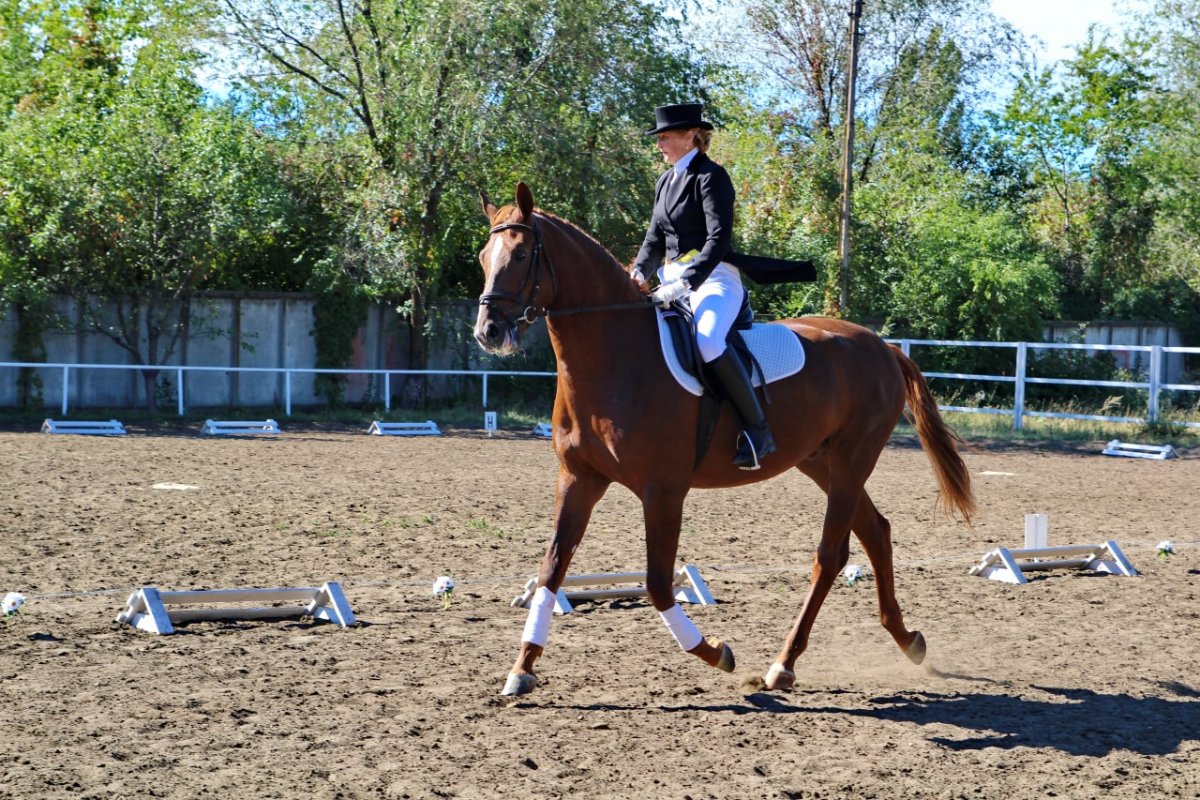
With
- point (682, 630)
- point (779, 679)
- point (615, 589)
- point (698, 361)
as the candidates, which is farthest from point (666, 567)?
point (615, 589)

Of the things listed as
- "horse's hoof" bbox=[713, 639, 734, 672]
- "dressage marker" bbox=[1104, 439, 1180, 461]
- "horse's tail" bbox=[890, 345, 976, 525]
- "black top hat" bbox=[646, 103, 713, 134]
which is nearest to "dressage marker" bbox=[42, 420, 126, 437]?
"horse's tail" bbox=[890, 345, 976, 525]

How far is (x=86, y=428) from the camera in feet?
66.0

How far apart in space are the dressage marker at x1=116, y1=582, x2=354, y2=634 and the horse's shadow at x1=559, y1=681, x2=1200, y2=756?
2367 millimetres

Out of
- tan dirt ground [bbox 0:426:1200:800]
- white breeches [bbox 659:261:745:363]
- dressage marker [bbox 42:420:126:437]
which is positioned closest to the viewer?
tan dirt ground [bbox 0:426:1200:800]

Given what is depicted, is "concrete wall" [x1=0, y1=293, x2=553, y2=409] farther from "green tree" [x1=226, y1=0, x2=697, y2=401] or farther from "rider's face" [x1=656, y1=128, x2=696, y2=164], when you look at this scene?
"rider's face" [x1=656, y1=128, x2=696, y2=164]

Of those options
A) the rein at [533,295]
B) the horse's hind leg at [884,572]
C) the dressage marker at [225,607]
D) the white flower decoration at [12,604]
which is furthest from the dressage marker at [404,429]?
the rein at [533,295]

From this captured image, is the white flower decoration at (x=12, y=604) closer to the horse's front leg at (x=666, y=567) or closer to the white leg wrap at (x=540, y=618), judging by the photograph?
the white leg wrap at (x=540, y=618)

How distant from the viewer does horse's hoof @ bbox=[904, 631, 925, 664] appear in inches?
272

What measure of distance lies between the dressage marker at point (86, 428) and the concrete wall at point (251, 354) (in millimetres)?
2960

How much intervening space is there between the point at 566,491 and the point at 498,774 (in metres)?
1.80

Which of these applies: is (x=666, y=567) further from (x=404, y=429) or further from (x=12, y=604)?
(x=404, y=429)

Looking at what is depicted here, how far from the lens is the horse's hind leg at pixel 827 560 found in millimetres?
6602

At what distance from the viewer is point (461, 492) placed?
1391 cm

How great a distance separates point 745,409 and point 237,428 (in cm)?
1611
